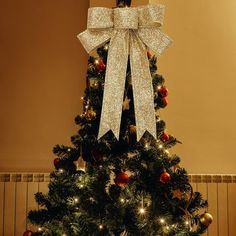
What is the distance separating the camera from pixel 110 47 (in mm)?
1618

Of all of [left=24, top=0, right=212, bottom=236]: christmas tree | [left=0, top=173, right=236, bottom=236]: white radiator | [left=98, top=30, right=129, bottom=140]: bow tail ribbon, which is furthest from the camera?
[left=0, top=173, right=236, bottom=236]: white radiator

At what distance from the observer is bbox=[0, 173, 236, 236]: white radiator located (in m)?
2.65

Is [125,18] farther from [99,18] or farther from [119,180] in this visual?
[119,180]

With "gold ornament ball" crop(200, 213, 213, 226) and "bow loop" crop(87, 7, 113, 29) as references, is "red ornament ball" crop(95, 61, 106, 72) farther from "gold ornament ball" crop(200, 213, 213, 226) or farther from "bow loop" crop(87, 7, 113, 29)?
"gold ornament ball" crop(200, 213, 213, 226)

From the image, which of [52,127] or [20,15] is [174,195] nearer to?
[52,127]

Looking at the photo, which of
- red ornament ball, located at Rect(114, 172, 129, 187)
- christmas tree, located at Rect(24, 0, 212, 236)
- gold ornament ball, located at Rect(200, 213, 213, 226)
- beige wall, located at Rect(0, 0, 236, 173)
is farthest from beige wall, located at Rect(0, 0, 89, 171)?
gold ornament ball, located at Rect(200, 213, 213, 226)

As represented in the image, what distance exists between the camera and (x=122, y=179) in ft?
4.84

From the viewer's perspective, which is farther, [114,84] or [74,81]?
[74,81]

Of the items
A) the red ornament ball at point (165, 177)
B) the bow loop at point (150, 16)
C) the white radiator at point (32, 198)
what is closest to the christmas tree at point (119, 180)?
the red ornament ball at point (165, 177)

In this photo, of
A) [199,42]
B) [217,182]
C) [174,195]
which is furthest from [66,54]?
[174,195]

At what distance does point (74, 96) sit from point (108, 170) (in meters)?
1.40

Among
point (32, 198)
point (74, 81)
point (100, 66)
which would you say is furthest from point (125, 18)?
point (32, 198)

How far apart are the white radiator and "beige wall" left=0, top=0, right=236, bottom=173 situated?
0.12 meters

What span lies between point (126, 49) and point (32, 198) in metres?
1.52
